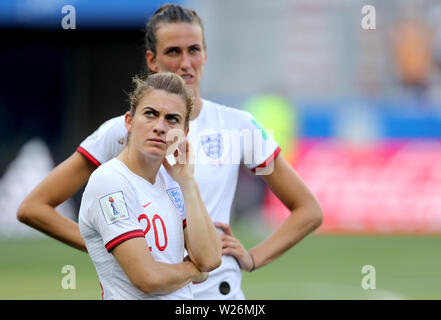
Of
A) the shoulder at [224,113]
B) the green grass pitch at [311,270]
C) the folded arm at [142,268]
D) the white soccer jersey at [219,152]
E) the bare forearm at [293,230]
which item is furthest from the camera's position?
the green grass pitch at [311,270]

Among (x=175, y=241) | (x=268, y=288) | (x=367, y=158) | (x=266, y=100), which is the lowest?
(x=268, y=288)

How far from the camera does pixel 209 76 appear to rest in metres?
21.0

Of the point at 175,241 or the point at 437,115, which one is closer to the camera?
the point at 175,241

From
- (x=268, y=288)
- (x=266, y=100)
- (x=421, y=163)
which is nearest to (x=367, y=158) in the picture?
(x=421, y=163)

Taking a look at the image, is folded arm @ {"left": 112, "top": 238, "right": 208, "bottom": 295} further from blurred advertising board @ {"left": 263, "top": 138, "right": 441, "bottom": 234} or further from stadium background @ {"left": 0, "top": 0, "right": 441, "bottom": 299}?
blurred advertising board @ {"left": 263, "top": 138, "right": 441, "bottom": 234}

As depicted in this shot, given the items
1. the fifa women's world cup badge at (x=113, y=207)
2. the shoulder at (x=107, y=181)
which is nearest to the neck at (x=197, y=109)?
the shoulder at (x=107, y=181)

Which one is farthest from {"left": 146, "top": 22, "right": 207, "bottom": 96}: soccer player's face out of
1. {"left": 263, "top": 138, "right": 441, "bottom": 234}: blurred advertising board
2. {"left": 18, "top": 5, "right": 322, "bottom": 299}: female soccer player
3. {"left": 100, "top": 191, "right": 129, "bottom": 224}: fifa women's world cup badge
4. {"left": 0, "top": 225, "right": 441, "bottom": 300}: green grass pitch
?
{"left": 263, "top": 138, "right": 441, "bottom": 234}: blurred advertising board

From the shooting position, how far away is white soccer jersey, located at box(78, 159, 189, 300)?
3.43m

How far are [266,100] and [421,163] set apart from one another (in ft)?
11.5

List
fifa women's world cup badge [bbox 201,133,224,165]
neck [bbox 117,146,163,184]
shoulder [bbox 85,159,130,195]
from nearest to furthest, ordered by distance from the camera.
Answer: shoulder [bbox 85,159,130,195]
neck [bbox 117,146,163,184]
fifa women's world cup badge [bbox 201,133,224,165]

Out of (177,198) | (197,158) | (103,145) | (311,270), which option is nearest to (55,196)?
(103,145)

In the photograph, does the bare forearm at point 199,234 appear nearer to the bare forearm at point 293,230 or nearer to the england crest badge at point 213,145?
the england crest badge at point 213,145

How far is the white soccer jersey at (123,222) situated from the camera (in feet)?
11.3
